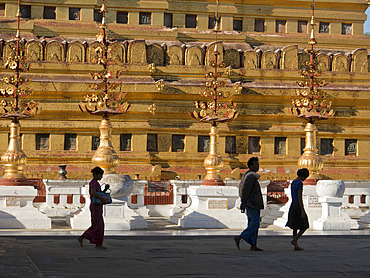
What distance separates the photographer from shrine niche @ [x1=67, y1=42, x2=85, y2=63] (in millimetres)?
33281

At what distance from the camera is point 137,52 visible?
33469 millimetres

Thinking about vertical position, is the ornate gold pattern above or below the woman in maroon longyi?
above

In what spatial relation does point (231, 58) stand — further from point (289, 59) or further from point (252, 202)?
point (252, 202)

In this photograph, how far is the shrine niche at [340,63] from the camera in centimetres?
3578

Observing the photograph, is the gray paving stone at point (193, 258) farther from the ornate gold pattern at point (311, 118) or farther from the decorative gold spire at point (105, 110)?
the ornate gold pattern at point (311, 118)

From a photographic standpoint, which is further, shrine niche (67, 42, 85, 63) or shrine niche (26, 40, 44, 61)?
shrine niche (67, 42, 85, 63)

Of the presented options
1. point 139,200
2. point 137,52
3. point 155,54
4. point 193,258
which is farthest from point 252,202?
point 155,54

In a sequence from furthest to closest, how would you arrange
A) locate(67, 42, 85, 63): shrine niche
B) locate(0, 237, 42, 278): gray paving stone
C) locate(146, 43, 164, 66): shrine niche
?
1. locate(146, 43, 164, 66): shrine niche
2. locate(67, 42, 85, 63): shrine niche
3. locate(0, 237, 42, 278): gray paving stone

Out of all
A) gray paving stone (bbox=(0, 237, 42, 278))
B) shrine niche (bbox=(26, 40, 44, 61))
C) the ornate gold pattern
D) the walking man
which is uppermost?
shrine niche (bbox=(26, 40, 44, 61))

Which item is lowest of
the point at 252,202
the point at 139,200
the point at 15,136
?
the point at 139,200

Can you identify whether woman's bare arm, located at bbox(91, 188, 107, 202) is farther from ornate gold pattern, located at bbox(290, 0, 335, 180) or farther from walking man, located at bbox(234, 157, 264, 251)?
ornate gold pattern, located at bbox(290, 0, 335, 180)

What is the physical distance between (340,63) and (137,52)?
401 inches

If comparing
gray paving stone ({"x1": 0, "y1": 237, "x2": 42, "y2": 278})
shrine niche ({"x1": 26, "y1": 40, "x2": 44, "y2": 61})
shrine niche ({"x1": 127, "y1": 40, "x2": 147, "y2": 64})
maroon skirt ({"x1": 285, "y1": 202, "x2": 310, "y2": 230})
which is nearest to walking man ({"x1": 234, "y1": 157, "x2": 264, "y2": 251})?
maroon skirt ({"x1": 285, "y1": 202, "x2": 310, "y2": 230})

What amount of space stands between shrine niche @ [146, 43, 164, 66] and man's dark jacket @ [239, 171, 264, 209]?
64.8 feet
